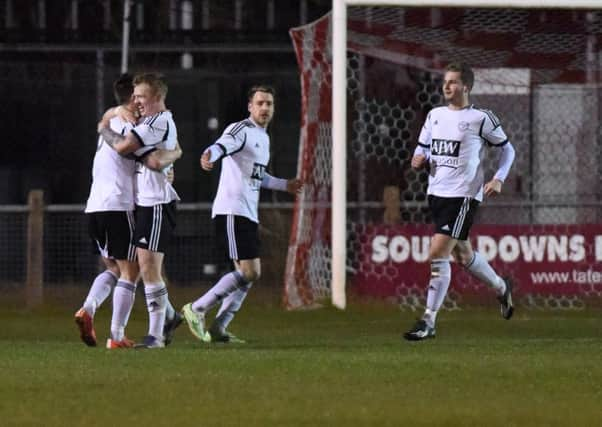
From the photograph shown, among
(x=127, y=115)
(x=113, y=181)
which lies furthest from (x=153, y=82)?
(x=113, y=181)

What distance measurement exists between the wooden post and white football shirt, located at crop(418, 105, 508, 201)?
17.7 feet

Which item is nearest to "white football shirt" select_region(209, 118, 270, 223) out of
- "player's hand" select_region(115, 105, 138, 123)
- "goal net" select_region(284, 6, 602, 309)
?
"player's hand" select_region(115, 105, 138, 123)

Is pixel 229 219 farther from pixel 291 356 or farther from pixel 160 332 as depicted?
pixel 291 356

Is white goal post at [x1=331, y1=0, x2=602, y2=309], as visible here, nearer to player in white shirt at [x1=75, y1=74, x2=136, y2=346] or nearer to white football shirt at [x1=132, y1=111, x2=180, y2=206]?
player in white shirt at [x1=75, y1=74, x2=136, y2=346]

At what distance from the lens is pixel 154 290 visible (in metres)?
10.9

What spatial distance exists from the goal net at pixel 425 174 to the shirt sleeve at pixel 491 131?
3.57 m

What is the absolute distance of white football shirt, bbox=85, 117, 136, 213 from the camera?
11242 mm

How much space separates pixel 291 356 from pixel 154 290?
4.13 ft

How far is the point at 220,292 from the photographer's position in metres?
12.0

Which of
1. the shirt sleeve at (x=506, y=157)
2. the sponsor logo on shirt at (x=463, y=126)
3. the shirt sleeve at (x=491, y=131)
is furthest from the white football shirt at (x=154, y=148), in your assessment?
the shirt sleeve at (x=506, y=157)

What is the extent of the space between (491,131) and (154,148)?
274cm

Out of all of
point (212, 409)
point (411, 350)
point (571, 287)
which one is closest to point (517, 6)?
point (571, 287)

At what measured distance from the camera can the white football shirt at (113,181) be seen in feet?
36.9

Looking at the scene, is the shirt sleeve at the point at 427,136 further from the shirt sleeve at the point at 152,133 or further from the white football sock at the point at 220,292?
the shirt sleeve at the point at 152,133
